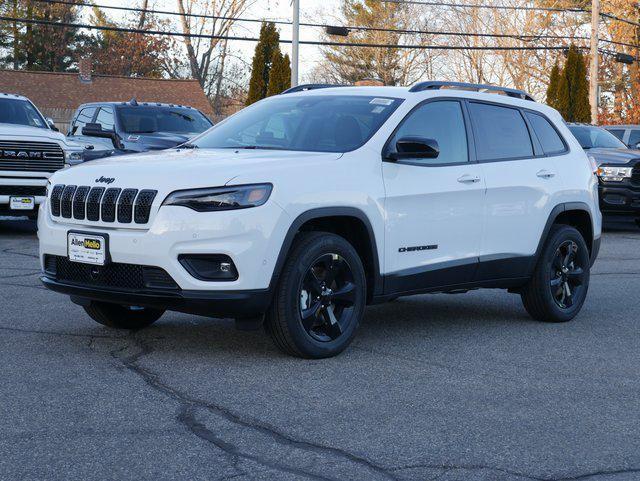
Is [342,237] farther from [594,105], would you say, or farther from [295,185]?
[594,105]

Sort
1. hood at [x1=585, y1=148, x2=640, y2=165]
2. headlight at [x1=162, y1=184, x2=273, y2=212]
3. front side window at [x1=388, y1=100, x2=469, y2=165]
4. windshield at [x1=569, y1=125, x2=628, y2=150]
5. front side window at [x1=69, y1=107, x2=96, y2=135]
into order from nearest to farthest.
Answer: headlight at [x1=162, y1=184, x2=273, y2=212] → front side window at [x1=388, y1=100, x2=469, y2=165] → hood at [x1=585, y1=148, x2=640, y2=165] → front side window at [x1=69, y1=107, x2=96, y2=135] → windshield at [x1=569, y1=125, x2=628, y2=150]

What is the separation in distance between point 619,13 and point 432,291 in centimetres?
5191

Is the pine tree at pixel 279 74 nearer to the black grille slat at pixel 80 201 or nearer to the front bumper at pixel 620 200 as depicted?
the front bumper at pixel 620 200

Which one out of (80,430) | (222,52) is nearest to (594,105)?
(222,52)

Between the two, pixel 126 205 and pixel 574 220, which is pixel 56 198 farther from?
pixel 574 220

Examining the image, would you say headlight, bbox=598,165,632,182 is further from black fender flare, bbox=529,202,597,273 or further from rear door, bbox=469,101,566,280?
rear door, bbox=469,101,566,280

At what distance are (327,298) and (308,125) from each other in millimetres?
1395

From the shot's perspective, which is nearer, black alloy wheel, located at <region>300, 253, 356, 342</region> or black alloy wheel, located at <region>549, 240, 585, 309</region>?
black alloy wheel, located at <region>300, 253, 356, 342</region>

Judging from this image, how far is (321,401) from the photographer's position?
5.51m

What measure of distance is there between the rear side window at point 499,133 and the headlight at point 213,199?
2.39 meters

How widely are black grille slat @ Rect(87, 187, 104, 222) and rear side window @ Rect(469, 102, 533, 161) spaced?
2900 mm

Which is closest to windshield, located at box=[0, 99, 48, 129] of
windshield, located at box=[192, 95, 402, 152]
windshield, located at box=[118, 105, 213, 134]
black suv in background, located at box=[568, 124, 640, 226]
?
windshield, located at box=[118, 105, 213, 134]

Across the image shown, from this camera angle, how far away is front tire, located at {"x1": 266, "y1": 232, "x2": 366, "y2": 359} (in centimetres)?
624

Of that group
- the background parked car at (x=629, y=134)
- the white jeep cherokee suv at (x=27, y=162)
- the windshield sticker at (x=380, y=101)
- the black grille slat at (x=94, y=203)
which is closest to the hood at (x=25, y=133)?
the white jeep cherokee suv at (x=27, y=162)
